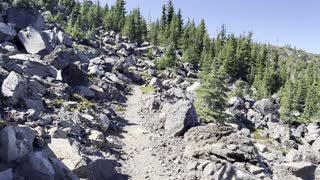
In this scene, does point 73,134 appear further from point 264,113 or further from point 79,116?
point 264,113

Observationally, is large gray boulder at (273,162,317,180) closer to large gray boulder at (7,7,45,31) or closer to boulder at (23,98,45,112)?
boulder at (23,98,45,112)

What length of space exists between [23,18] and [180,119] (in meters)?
37.4

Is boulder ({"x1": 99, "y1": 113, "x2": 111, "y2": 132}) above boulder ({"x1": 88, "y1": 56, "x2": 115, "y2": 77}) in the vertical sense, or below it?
below

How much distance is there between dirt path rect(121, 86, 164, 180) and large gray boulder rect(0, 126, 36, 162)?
798 cm

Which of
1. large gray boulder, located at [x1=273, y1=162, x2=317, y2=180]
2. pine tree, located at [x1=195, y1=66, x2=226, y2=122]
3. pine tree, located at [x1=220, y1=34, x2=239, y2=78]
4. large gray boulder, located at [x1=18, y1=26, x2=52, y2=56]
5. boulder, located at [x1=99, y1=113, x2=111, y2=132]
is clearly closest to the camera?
large gray boulder, located at [x1=273, y1=162, x2=317, y2=180]

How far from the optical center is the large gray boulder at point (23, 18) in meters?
Answer: 52.5

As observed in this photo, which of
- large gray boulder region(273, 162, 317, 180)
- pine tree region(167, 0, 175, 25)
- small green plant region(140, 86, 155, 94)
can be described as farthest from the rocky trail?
pine tree region(167, 0, 175, 25)

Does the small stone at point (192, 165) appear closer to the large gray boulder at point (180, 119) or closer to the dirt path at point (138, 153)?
the dirt path at point (138, 153)

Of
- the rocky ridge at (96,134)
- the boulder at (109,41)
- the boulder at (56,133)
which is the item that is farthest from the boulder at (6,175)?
the boulder at (109,41)

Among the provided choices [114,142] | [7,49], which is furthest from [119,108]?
[7,49]

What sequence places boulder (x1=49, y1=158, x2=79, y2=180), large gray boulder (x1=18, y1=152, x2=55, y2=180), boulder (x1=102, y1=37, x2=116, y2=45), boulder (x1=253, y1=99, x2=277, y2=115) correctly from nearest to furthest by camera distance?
large gray boulder (x1=18, y1=152, x2=55, y2=180)
boulder (x1=49, y1=158, x2=79, y2=180)
boulder (x1=253, y1=99, x2=277, y2=115)
boulder (x1=102, y1=37, x2=116, y2=45)

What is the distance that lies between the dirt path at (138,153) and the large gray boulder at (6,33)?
22.7 metres

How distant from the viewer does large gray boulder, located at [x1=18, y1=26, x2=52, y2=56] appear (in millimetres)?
45319

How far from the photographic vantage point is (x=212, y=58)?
99.1 meters
